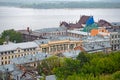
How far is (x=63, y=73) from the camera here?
16.6m

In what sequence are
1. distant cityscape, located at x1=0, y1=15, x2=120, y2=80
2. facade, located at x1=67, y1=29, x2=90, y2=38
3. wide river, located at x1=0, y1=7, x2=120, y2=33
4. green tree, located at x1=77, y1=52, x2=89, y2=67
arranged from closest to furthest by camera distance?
green tree, located at x1=77, y1=52, x2=89, y2=67 → distant cityscape, located at x1=0, y1=15, x2=120, y2=80 → facade, located at x1=67, y1=29, x2=90, y2=38 → wide river, located at x1=0, y1=7, x2=120, y2=33

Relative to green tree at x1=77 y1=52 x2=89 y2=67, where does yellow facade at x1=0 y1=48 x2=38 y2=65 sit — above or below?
below

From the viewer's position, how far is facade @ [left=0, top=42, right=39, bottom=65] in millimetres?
21719

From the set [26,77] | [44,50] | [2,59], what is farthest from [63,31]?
[26,77]

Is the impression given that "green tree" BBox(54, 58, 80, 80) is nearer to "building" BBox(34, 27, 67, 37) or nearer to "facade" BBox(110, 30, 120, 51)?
"facade" BBox(110, 30, 120, 51)

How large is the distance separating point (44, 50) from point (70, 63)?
6.68 metres

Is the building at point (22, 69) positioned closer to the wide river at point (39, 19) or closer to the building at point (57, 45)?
the building at point (57, 45)

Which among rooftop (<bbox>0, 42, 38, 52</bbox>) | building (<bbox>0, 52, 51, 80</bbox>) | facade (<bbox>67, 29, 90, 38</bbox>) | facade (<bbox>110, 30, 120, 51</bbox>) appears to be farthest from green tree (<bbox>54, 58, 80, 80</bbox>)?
facade (<bbox>67, 29, 90, 38</bbox>)

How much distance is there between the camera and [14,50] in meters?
22.1

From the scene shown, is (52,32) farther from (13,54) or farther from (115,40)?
(13,54)

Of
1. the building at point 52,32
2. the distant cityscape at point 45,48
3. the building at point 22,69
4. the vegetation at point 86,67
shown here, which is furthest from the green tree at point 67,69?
the building at point 52,32

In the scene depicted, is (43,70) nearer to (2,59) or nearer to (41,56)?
(41,56)

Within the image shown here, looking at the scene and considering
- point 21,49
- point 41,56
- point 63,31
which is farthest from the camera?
point 63,31

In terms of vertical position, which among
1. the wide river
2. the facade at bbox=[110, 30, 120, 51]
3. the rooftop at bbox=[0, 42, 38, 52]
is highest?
the rooftop at bbox=[0, 42, 38, 52]
